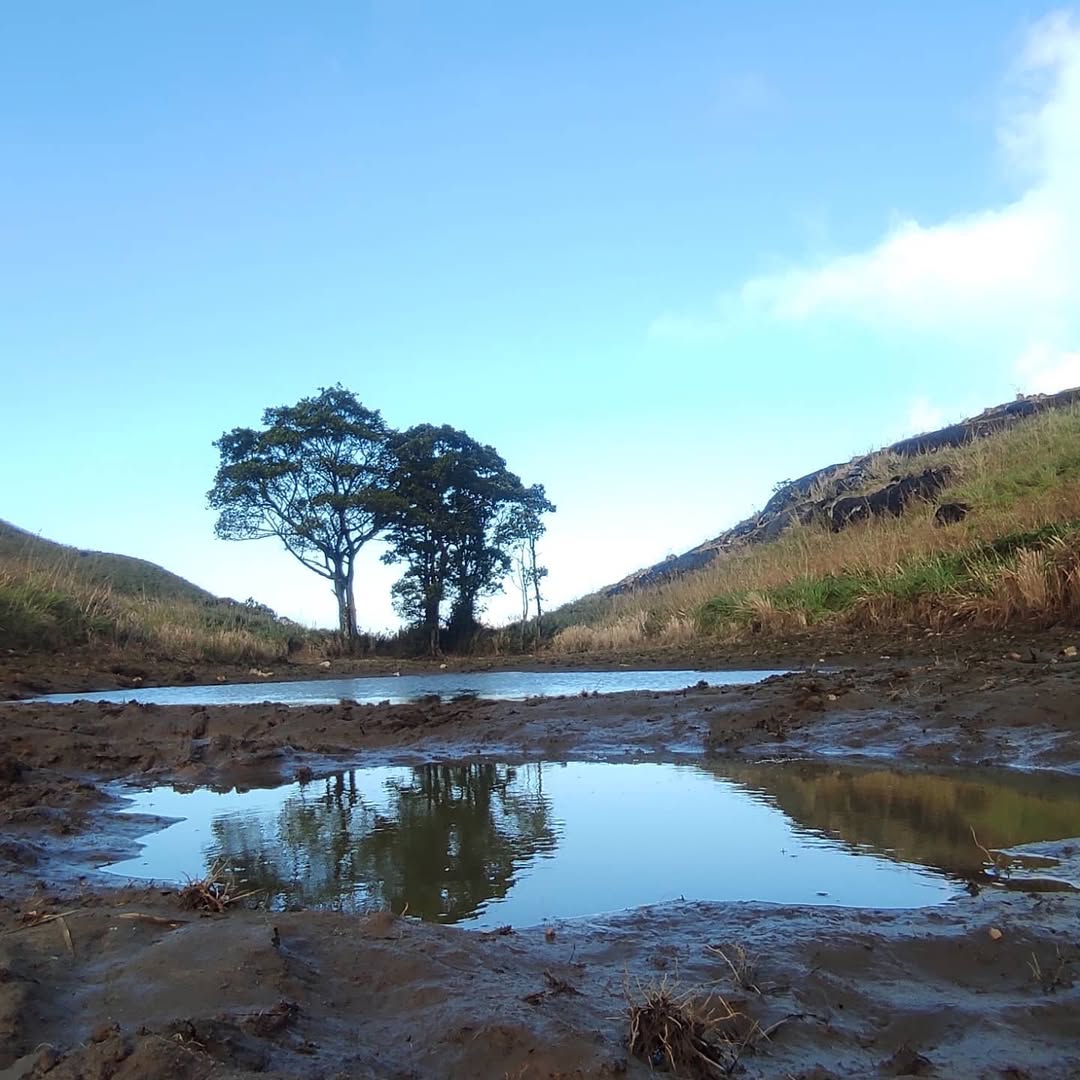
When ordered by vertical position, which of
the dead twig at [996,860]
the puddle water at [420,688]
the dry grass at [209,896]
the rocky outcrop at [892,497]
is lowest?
the dead twig at [996,860]

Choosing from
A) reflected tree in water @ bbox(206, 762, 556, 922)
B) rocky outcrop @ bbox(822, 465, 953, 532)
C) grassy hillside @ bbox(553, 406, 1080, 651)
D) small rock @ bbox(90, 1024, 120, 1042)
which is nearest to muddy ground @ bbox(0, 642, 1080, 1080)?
small rock @ bbox(90, 1024, 120, 1042)

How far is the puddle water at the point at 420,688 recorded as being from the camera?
33.7 ft

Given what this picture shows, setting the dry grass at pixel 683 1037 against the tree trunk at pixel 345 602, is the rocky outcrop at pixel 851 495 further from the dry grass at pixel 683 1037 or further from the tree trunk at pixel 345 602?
the dry grass at pixel 683 1037

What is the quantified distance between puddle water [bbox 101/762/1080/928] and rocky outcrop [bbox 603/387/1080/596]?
1174 centimetres

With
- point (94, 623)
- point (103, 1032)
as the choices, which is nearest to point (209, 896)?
point (103, 1032)

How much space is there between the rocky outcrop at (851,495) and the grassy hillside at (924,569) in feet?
1.87

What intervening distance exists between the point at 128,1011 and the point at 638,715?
530cm

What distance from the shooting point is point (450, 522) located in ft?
82.6

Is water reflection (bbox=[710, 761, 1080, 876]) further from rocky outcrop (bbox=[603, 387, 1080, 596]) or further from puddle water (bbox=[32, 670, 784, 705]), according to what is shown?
rocky outcrop (bbox=[603, 387, 1080, 596])

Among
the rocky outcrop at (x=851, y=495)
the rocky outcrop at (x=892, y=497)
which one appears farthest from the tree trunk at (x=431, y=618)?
the rocky outcrop at (x=892, y=497)

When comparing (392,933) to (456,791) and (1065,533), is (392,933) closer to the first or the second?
(456,791)

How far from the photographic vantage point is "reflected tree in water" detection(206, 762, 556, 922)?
3.47m

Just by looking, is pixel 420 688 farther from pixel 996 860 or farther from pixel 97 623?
pixel 996 860

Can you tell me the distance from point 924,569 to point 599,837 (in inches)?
365
